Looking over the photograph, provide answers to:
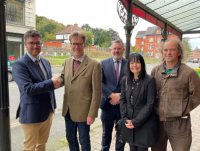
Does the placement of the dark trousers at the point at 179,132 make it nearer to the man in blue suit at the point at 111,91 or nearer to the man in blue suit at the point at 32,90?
the man in blue suit at the point at 111,91

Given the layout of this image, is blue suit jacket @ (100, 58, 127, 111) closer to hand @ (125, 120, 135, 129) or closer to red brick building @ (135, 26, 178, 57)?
hand @ (125, 120, 135, 129)

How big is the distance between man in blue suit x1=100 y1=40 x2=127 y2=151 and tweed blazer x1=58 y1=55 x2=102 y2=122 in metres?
0.48

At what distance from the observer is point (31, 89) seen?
1.95 meters

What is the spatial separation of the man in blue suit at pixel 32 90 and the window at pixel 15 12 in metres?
16.6

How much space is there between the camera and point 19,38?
661 inches

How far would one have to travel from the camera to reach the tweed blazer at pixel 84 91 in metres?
2.26

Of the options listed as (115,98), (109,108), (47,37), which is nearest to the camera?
(115,98)

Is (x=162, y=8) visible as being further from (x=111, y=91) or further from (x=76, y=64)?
(x=76, y=64)

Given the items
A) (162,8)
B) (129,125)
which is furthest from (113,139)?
(162,8)

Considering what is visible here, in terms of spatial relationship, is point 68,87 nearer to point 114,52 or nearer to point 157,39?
point 114,52

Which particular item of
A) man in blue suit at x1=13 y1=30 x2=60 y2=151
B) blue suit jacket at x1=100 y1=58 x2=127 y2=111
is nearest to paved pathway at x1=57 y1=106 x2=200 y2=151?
blue suit jacket at x1=100 y1=58 x2=127 y2=111

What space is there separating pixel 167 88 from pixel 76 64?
1.33 metres

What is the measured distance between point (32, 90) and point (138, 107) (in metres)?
1.36

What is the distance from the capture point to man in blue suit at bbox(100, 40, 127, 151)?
2.74 metres
